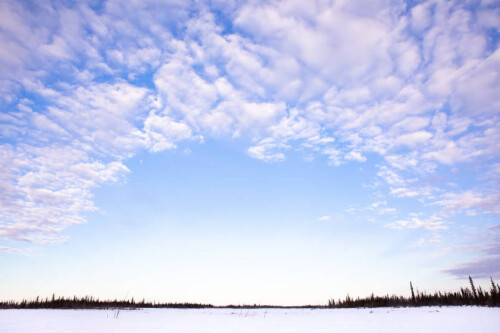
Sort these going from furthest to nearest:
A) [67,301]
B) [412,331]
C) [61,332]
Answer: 1. [67,301]
2. [412,331]
3. [61,332]

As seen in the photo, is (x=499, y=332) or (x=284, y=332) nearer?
(x=499, y=332)

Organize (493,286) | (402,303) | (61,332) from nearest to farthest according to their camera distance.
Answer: (61,332)
(493,286)
(402,303)

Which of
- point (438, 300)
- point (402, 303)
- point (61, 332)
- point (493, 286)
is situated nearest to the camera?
point (61, 332)

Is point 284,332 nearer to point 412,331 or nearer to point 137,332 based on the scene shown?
point 412,331

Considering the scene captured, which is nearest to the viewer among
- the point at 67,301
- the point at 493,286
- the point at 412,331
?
the point at 412,331

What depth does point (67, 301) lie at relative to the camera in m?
40.6

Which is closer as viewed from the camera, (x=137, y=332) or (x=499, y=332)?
(x=499, y=332)

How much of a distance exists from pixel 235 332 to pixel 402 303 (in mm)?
60322

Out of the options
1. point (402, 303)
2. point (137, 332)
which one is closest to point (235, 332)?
point (137, 332)

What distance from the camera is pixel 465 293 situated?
→ 211ft

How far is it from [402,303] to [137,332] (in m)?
62.6

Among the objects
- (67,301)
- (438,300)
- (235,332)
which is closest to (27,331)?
(235,332)

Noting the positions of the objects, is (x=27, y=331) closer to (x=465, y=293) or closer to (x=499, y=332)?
(x=499, y=332)

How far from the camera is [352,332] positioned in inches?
452
